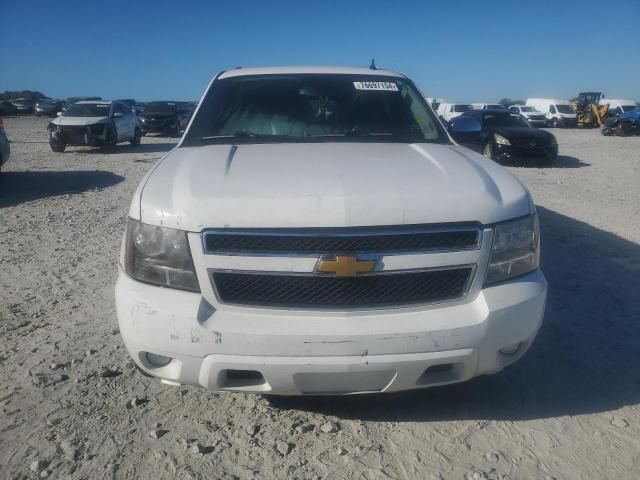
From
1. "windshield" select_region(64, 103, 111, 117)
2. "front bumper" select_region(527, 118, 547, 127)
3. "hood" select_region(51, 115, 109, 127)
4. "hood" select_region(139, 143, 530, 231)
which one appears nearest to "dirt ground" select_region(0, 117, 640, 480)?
"hood" select_region(139, 143, 530, 231)

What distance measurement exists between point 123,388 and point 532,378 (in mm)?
2310

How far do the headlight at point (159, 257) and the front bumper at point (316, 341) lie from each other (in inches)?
2.0

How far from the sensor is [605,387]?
9.05 ft

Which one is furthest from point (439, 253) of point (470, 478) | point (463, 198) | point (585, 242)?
point (585, 242)

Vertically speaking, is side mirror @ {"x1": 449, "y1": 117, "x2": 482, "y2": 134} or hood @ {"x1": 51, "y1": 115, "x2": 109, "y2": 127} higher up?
side mirror @ {"x1": 449, "y1": 117, "x2": 482, "y2": 134}

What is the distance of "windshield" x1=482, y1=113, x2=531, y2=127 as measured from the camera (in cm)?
1362

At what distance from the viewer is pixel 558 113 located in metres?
37.2

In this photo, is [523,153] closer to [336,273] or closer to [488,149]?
[488,149]

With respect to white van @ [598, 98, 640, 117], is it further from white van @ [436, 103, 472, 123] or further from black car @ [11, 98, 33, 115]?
black car @ [11, 98, 33, 115]

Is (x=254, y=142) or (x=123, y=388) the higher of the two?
(x=254, y=142)

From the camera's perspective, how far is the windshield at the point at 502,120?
13.6 meters

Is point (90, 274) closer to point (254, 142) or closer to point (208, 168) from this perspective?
point (254, 142)

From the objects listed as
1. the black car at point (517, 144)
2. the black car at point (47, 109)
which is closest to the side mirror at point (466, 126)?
the black car at point (517, 144)

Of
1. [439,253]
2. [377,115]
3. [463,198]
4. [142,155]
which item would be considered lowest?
[142,155]
